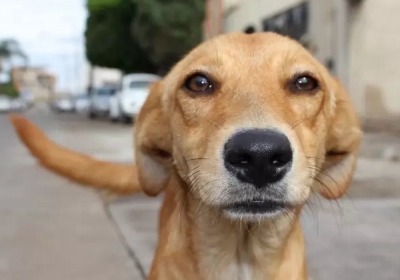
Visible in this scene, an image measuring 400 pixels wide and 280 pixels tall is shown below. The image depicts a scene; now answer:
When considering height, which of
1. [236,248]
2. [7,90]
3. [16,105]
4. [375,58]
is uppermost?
[7,90]

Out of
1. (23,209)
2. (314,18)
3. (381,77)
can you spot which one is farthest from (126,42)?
(23,209)

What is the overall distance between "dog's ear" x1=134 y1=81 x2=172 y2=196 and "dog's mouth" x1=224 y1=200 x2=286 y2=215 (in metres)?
0.80

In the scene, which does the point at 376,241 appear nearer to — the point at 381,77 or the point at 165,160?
the point at 165,160

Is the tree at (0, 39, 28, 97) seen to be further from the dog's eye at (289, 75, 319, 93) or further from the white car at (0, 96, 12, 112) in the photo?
the dog's eye at (289, 75, 319, 93)

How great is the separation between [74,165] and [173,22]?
942 inches

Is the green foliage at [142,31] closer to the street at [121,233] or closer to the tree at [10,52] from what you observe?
the street at [121,233]

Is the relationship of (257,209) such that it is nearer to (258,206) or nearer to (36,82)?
(258,206)

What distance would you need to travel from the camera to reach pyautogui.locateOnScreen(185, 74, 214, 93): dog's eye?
286 centimetres

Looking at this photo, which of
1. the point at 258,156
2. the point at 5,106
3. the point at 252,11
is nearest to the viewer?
the point at 258,156

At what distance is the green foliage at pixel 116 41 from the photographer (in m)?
34.7

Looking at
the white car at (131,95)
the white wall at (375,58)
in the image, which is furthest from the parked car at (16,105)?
the white wall at (375,58)

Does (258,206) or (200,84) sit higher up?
(200,84)

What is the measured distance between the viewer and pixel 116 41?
1404 inches

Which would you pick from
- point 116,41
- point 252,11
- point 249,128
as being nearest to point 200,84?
point 249,128
